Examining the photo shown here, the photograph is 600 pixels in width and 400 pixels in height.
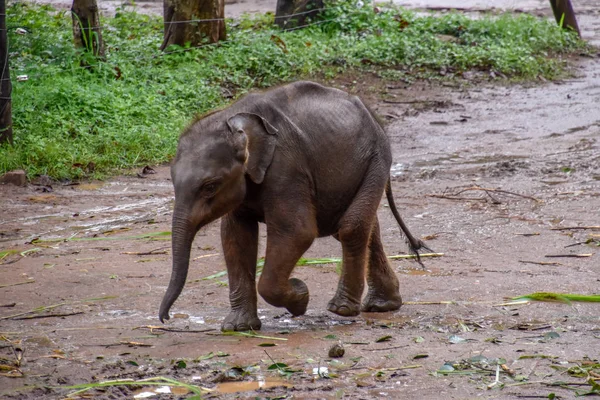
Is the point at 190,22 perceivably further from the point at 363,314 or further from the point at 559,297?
the point at 559,297

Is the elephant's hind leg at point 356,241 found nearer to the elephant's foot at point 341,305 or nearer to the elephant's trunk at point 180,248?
the elephant's foot at point 341,305

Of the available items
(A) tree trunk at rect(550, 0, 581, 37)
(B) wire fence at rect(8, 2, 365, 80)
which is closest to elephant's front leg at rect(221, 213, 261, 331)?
(B) wire fence at rect(8, 2, 365, 80)

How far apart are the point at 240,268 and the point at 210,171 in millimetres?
735

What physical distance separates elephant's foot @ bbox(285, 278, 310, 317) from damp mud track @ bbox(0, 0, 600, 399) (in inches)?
4.7

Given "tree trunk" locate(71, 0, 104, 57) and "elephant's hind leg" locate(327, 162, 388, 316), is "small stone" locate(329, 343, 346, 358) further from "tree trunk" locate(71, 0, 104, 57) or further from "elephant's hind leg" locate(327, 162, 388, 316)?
"tree trunk" locate(71, 0, 104, 57)

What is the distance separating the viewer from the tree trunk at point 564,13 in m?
16.0

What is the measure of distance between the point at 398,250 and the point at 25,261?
102 inches

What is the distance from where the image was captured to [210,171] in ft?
15.3

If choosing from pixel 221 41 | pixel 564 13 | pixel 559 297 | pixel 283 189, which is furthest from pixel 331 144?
pixel 564 13

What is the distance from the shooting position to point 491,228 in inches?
295

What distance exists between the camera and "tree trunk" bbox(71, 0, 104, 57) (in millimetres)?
11125

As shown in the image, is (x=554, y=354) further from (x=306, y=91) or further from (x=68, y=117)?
(x=68, y=117)

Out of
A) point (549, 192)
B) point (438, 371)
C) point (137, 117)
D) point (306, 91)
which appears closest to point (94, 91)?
point (137, 117)

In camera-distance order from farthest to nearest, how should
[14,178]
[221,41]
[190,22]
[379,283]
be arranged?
[221,41] → [190,22] → [14,178] → [379,283]
